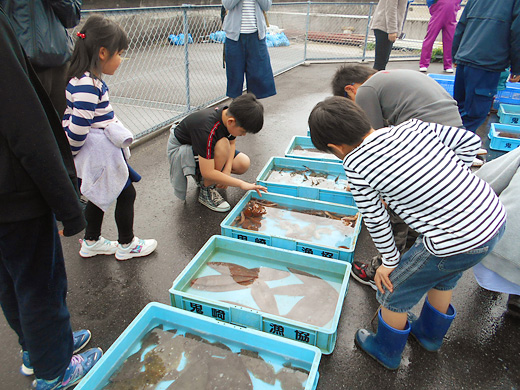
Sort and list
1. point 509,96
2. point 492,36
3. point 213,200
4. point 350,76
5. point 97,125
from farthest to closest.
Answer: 1. point 509,96
2. point 492,36
3. point 213,200
4. point 350,76
5. point 97,125

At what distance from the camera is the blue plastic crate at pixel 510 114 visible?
4.62m

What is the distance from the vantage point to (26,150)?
43.1 inches

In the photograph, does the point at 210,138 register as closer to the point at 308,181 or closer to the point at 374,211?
the point at 308,181

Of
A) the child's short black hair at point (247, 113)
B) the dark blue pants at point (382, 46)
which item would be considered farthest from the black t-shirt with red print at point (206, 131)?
the dark blue pants at point (382, 46)

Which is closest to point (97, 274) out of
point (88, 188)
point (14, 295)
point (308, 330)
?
point (88, 188)

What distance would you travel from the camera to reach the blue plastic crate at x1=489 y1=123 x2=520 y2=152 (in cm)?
400

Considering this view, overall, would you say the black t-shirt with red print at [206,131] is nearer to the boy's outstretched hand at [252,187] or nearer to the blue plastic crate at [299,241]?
the boy's outstretched hand at [252,187]

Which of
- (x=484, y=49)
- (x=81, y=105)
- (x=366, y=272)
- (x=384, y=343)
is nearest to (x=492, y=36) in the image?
(x=484, y=49)

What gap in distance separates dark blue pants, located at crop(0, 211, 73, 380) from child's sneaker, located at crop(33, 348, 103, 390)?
13 centimetres

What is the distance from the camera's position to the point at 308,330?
1777 millimetres

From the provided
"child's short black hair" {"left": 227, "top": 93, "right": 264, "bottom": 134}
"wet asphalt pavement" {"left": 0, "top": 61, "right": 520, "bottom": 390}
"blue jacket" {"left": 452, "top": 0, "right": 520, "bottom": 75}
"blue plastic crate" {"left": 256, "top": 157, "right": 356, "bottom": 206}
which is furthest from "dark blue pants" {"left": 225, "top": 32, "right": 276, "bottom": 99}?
"blue jacket" {"left": 452, "top": 0, "right": 520, "bottom": 75}

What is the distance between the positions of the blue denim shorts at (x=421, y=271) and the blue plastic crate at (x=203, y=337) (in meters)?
0.43

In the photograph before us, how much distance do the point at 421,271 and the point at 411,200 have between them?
307 mm

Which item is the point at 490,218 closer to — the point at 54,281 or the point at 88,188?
the point at 54,281
